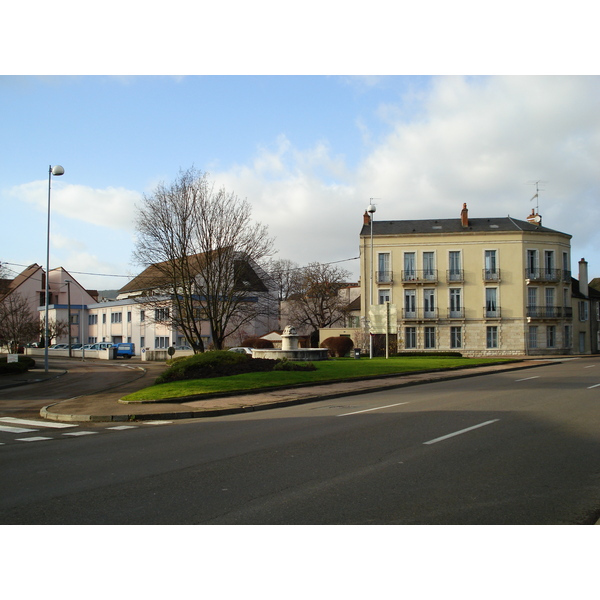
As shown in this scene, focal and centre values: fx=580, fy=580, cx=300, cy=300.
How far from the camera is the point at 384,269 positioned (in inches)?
2256

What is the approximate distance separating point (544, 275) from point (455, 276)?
865 centimetres

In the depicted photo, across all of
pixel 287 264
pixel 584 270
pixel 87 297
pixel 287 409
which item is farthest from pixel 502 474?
pixel 87 297

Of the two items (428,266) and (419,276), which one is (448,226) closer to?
(428,266)

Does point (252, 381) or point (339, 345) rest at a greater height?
point (339, 345)

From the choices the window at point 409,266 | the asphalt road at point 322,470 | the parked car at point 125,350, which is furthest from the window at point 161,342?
the asphalt road at point 322,470

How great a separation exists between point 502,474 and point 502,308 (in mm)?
51661

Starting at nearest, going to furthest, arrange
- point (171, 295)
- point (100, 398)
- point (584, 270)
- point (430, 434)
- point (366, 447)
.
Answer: point (366, 447)
point (430, 434)
point (100, 398)
point (171, 295)
point (584, 270)

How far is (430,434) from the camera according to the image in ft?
33.2

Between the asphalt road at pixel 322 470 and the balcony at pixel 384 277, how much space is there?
44.1 m

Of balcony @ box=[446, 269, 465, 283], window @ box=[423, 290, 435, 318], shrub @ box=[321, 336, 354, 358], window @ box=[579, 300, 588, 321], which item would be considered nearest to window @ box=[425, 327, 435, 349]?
window @ box=[423, 290, 435, 318]

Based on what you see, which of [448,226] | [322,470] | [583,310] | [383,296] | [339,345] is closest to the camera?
[322,470]

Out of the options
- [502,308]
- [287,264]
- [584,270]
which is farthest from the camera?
[287,264]

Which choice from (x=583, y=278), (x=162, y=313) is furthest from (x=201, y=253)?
(x=583, y=278)

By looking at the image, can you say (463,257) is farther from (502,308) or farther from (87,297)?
(87,297)
